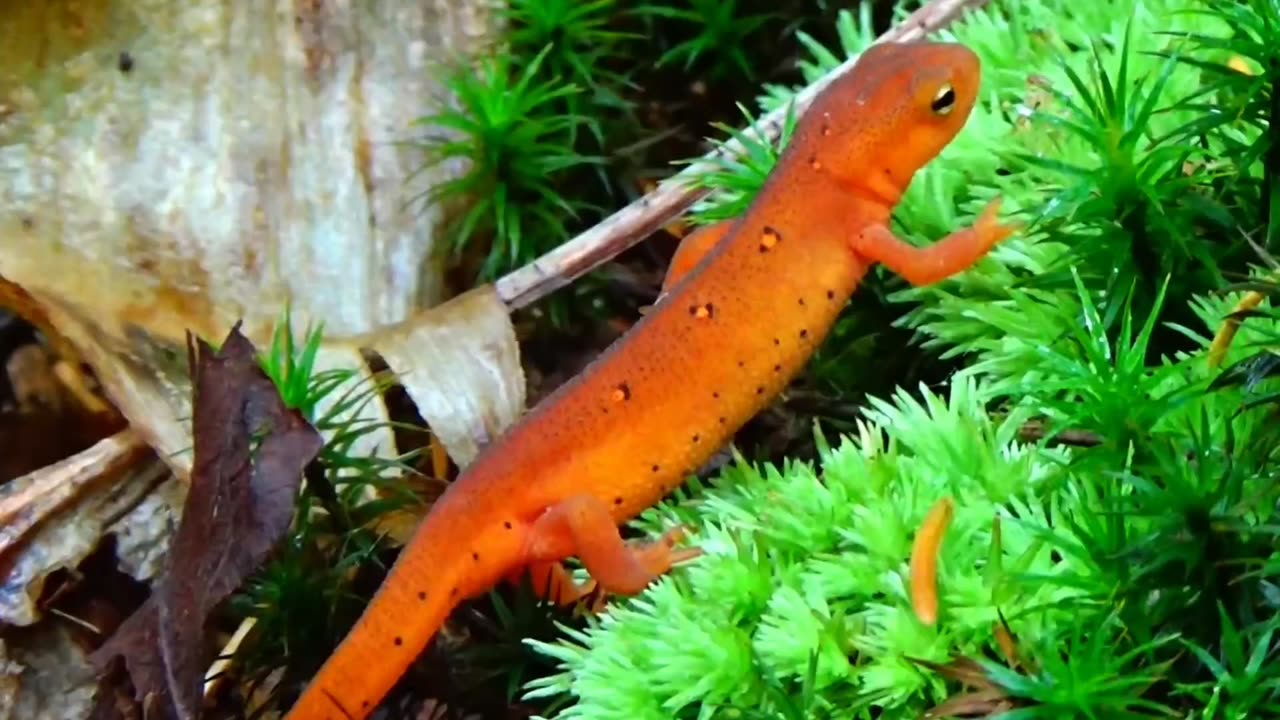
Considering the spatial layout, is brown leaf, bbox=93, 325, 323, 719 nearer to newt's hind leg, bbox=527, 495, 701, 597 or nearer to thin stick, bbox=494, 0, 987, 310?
newt's hind leg, bbox=527, 495, 701, 597

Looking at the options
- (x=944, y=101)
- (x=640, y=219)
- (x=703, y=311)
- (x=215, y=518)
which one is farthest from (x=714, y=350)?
(x=215, y=518)

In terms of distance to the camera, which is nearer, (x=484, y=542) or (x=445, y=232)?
(x=484, y=542)

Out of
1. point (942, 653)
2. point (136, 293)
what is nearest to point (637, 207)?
point (136, 293)

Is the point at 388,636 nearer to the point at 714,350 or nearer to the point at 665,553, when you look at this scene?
the point at 665,553

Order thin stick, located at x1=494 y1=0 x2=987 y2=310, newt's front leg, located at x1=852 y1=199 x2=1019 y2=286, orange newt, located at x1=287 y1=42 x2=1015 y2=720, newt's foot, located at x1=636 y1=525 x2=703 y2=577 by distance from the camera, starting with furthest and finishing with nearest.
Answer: thin stick, located at x1=494 y1=0 x2=987 y2=310, orange newt, located at x1=287 y1=42 x2=1015 y2=720, newt's front leg, located at x1=852 y1=199 x2=1019 y2=286, newt's foot, located at x1=636 y1=525 x2=703 y2=577

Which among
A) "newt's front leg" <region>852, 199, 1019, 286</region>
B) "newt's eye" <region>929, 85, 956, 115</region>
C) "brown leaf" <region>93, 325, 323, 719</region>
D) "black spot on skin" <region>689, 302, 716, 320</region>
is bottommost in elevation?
"newt's front leg" <region>852, 199, 1019, 286</region>

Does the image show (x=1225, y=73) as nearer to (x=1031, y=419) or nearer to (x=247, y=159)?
(x=1031, y=419)

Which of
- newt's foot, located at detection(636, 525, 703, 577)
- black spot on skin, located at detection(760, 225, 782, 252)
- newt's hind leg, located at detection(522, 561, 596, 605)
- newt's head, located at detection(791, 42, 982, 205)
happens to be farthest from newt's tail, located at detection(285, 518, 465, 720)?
newt's head, located at detection(791, 42, 982, 205)
